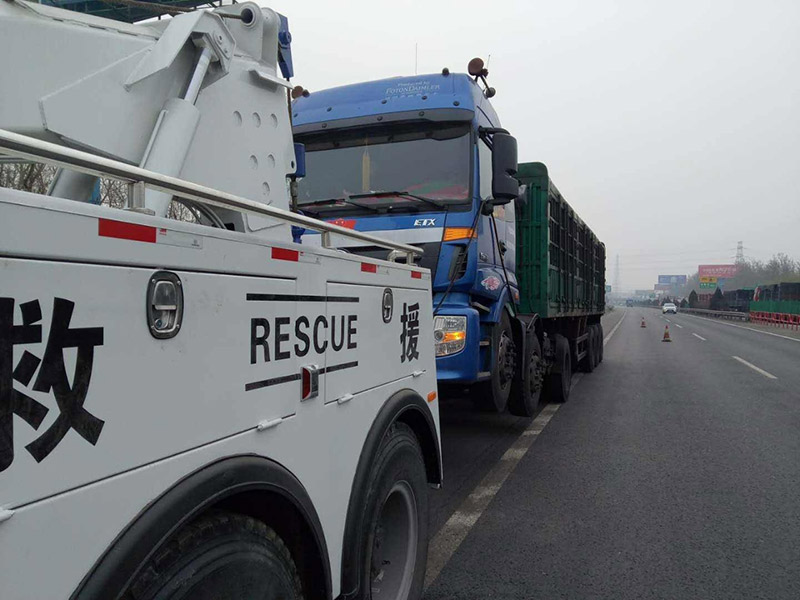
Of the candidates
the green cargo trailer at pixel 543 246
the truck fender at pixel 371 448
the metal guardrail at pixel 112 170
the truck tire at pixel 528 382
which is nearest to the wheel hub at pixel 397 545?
the truck fender at pixel 371 448

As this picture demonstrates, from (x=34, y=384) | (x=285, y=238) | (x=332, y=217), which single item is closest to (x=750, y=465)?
(x=332, y=217)

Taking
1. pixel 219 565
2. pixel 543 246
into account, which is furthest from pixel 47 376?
pixel 543 246

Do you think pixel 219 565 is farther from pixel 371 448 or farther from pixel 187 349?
pixel 371 448

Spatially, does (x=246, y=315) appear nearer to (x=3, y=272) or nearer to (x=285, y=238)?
(x=3, y=272)

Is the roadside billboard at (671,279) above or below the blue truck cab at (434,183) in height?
above

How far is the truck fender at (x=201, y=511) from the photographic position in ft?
3.82

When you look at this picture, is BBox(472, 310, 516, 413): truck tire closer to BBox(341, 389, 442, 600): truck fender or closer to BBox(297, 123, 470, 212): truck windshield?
BBox(297, 123, 470, 212): truck windshield

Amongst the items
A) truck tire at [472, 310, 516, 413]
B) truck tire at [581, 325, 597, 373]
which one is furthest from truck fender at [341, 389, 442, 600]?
truck tire at [581, 325, 597, 373]

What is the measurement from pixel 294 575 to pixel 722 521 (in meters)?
3.66

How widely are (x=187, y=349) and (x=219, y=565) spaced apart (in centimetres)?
52

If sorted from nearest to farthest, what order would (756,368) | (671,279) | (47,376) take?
(47,376) < (756,368) < (671,279)

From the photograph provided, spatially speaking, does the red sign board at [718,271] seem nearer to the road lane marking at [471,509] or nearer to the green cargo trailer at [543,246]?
the green cargo trailer at [543,246]

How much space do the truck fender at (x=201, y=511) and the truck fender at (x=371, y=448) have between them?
0.72ft

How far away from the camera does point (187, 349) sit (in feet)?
4.62
